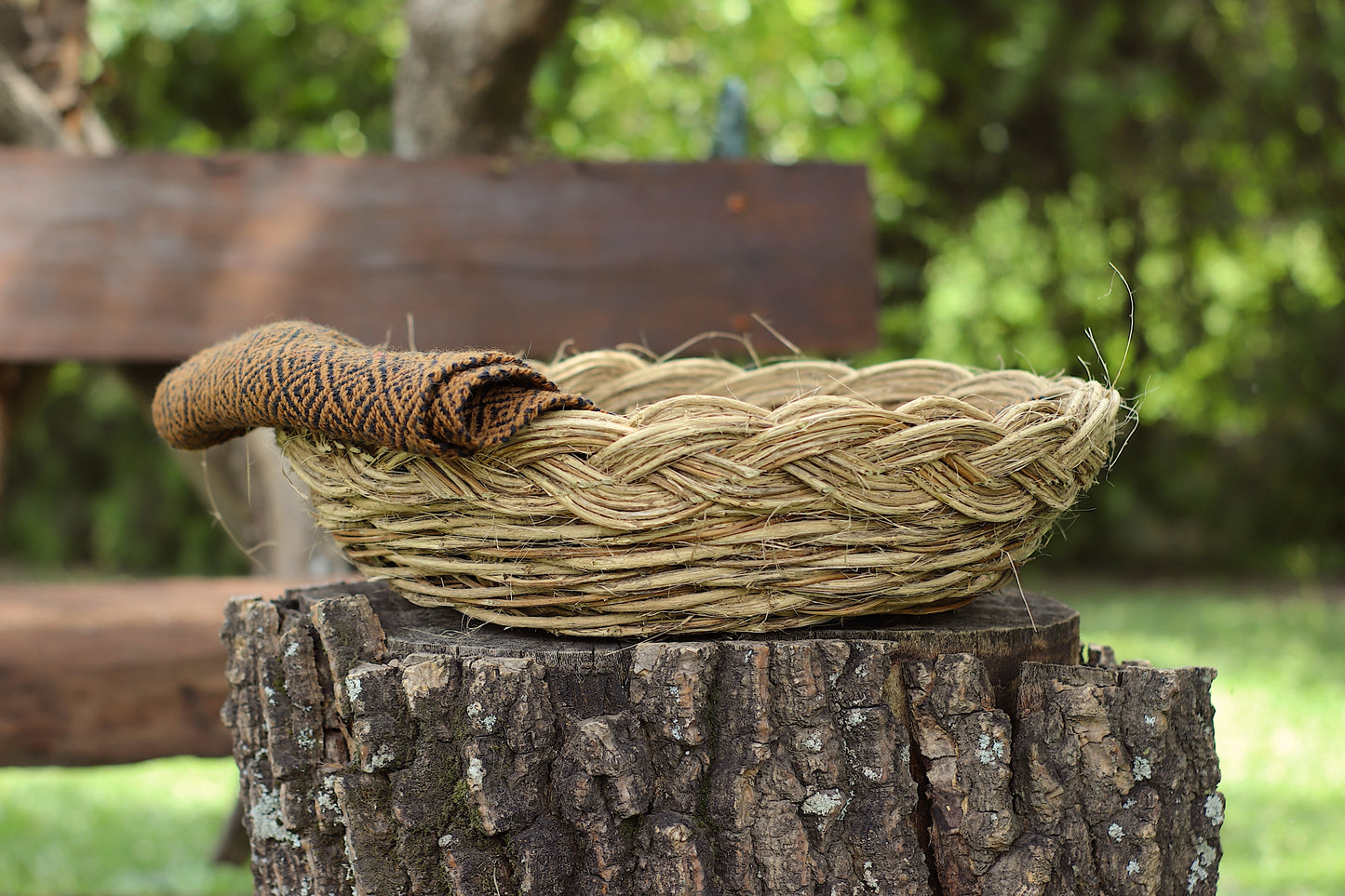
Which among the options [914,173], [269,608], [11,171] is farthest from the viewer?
[914,173]

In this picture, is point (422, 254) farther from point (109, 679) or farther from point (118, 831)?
point (118, 831)

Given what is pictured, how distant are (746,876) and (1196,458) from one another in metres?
4.42

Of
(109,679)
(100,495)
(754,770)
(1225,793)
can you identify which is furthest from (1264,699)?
(100,495)

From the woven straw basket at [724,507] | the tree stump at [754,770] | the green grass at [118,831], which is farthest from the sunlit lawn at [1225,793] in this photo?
the woven straw basket at [724,507]

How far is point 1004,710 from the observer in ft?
2.79

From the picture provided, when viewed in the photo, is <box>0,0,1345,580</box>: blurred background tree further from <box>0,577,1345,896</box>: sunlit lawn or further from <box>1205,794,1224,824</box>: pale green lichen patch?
<box>1205,794,1224,824</box>: pale green lichen patch

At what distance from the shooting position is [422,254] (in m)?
1.83

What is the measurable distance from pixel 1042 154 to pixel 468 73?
3.23 metres

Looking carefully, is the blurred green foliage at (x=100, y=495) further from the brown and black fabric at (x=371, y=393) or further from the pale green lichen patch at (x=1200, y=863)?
the pale green lichen patch at (x=1200, y=863)

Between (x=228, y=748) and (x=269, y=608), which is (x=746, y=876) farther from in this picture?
(x=228, y=748)

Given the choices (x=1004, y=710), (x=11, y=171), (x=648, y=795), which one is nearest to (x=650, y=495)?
(x=648, y=795)

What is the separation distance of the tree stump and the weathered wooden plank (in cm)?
98

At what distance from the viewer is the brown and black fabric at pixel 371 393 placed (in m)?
0.73

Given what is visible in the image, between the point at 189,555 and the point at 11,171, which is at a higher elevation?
the point at 189,555
